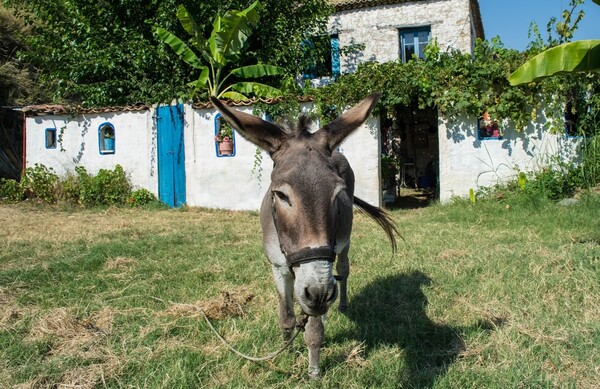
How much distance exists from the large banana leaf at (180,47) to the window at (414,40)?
27.5 feet

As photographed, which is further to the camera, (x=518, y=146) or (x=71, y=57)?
(x=71, y=57)

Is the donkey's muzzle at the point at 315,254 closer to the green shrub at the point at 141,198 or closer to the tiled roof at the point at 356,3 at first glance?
the green shrub at the point at 141,198

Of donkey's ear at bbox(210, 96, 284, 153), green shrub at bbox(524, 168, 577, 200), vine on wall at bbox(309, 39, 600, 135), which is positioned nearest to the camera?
donkey's ear at bbox(210, 96, 284, 153)

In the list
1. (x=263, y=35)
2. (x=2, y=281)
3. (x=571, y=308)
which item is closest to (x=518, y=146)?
(x=571, y=308)

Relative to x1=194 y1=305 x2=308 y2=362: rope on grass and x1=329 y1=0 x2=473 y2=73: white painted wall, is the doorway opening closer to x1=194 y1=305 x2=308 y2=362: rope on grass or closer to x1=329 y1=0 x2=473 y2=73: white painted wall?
x1=329 y1=0 x2=473 y2=73: white painted wall

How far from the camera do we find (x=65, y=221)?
961cm

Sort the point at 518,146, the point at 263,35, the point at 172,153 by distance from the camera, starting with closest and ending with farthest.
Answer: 1. the point at 518,146
2. the point at 172,153
3. the point at 263,35

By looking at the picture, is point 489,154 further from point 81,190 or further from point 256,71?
point 81,190

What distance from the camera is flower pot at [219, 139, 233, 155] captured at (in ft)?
39.0

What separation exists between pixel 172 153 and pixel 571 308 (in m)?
10.8

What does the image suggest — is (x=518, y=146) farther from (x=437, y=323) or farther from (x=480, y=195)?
(x=437, y=323)

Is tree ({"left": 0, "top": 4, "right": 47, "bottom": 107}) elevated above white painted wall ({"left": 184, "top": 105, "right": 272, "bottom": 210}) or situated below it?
above

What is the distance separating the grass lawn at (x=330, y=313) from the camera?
3.05 metres

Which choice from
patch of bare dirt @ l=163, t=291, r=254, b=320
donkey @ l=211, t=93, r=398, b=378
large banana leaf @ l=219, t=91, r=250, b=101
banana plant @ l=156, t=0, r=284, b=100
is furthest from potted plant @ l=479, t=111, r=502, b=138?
donkey @ l=211, t=93, r=398, b=378
